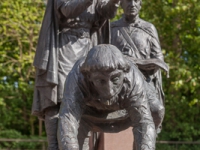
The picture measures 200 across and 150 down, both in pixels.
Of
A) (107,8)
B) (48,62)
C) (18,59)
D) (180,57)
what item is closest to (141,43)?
(107,8)

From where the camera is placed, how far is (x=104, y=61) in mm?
4211

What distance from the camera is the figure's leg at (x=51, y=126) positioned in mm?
6000

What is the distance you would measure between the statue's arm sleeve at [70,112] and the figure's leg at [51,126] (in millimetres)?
1374

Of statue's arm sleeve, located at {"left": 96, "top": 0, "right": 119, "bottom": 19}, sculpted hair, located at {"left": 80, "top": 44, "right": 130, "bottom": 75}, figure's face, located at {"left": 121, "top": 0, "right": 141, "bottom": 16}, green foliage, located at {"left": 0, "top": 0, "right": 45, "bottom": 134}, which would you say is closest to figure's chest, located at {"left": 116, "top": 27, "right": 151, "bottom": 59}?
figure's face, located at {"left": 121, "top": 0, "right": 141, "bottom": 16}

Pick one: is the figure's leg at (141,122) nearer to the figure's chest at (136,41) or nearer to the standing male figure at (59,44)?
the standing male figure at (59,44)

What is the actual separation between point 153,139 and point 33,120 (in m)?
14.6

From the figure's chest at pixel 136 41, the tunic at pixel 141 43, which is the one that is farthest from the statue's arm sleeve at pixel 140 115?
the figure's chest at pixel 136 41

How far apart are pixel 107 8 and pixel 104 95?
210 centimetres

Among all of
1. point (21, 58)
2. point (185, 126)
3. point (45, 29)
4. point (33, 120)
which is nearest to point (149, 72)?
point (45, 29)

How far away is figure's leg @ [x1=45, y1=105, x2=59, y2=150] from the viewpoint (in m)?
6.00

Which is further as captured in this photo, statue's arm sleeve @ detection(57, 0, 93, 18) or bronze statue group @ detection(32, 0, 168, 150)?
statue's arm sleeve @ detection(57, 0, 93, 18)

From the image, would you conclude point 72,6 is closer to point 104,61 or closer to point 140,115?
point 140,115

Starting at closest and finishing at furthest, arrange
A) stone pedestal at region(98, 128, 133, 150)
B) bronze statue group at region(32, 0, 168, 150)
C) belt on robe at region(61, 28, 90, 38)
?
bronze statue group at region(32, 0, 168, 150)
belt on robe at region(61, 28, 90, 38)
stone pedestal at region(98, 128, 133, 150)

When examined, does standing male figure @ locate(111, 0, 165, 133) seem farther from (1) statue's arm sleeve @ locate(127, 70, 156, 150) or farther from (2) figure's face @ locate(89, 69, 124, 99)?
(2) figure's face @ locate(89, 69, 124, 99)
